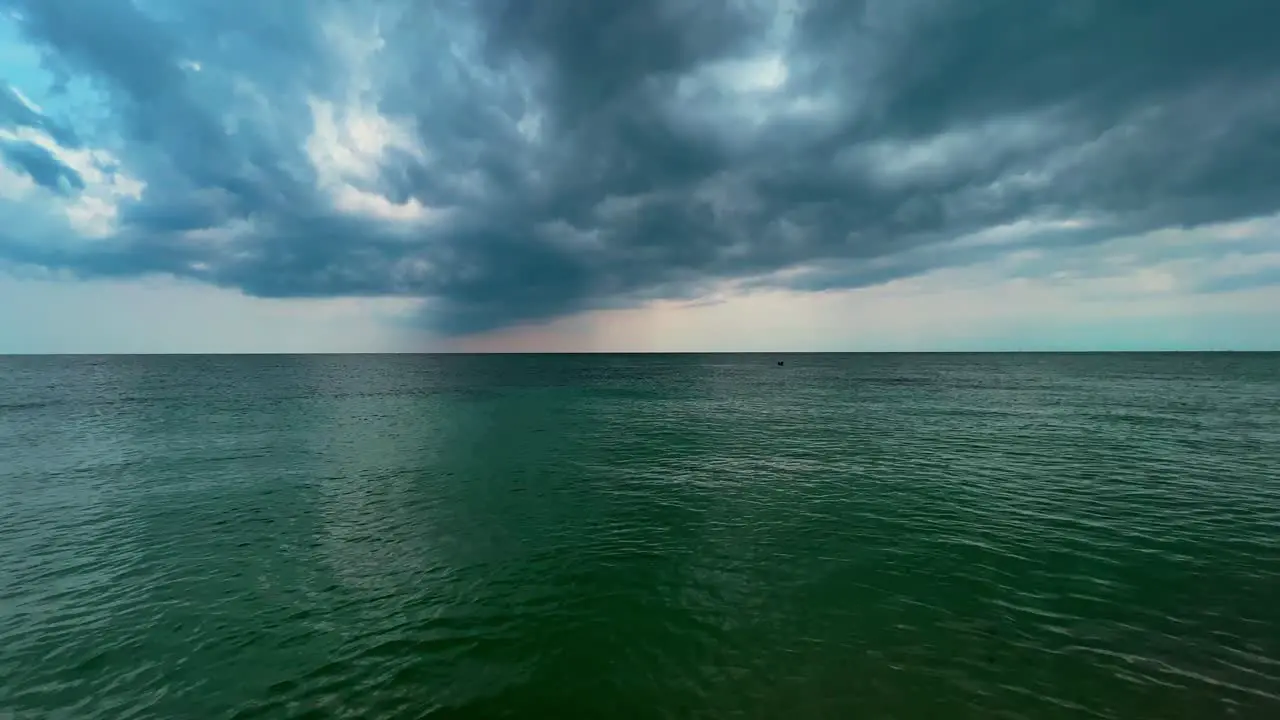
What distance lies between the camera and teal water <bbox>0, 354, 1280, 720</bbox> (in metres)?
12.4

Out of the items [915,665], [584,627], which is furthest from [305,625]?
[915,665]

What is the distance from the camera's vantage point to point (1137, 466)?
112 feet

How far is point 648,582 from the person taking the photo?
1834 centimetres

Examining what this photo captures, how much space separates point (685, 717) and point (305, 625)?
11.2 m

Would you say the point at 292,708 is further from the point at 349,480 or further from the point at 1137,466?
the point at 1137,466

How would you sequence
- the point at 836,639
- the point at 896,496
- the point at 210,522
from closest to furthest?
the point at 836,639, the point at 210,522, the point at 896,496

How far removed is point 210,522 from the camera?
2498cm

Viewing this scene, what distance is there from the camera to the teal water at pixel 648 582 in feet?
40.7

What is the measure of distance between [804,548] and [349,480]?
2677cm

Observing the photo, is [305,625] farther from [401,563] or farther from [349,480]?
[349,480]

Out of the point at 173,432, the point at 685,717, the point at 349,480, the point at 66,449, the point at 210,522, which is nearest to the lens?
the point at 685,717

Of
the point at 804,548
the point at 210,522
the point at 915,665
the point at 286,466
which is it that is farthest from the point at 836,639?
the point at 286,466

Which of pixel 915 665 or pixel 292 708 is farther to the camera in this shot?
pixel 915 665

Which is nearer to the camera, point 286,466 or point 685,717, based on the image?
point 685,717
